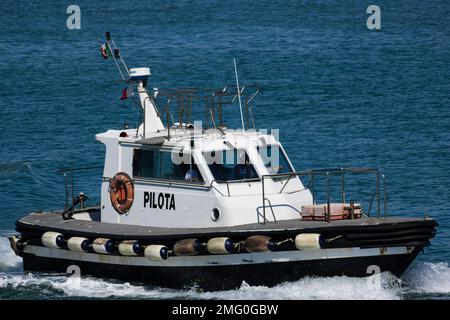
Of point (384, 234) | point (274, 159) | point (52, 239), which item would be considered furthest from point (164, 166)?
point (384, 234)

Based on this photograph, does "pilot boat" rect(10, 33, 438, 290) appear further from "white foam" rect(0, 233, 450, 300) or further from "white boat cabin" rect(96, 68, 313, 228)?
"white foam" rect(0, 233, 450, 300)

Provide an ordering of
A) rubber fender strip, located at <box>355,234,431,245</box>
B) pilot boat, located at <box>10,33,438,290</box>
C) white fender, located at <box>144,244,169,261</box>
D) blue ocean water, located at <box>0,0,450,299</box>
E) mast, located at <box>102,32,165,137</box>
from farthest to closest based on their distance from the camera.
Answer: blue ocean water, located at <box>0,0,450,299</box> < mast, located at <box>102,32,165,137</box> < white fender, located at <box>144,244,169,261</box> < pilot boat, located at <box>10,33,438,290</box> < rubber fender strip, located at <box>355,234,431,245</box>

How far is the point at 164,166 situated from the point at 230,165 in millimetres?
1230

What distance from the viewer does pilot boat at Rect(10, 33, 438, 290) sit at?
2131 centimetres

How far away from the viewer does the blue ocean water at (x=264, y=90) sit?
26484mm

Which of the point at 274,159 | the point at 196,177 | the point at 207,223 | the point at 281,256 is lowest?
the point at 281,256

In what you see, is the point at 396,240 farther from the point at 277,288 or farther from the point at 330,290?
the point at 277,288

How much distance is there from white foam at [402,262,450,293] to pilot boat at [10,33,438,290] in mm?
794

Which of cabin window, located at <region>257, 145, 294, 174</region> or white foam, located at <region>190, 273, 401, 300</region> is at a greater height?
cabin window, located at <region>257, 145, 294, 174</region>

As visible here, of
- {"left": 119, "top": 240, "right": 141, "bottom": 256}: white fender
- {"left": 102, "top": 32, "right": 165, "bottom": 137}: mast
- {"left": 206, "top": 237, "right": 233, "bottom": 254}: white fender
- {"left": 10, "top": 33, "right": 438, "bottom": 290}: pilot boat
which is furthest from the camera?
{"left": 102, "top": 32, "right": 165, "bottom": 137}: mast

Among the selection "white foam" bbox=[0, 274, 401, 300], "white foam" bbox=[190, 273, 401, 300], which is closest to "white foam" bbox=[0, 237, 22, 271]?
"white foam" bbox=[0, 274, 401, 300]

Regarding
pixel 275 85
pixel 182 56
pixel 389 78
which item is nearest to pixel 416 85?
pixel 389 78

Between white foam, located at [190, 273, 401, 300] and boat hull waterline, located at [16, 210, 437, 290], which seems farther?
white foam, located at [190, 273, 401, 300]

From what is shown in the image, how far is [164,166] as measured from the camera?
23469 mm
